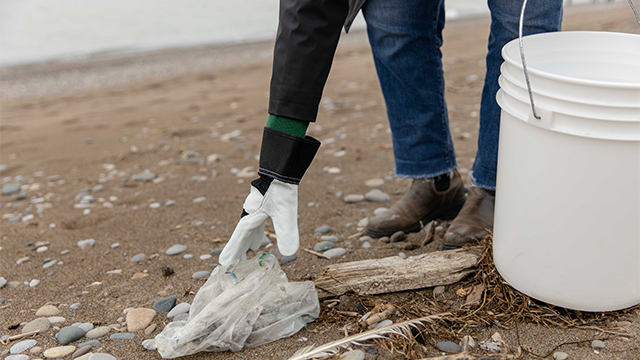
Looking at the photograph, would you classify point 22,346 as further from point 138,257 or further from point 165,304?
point 138,257

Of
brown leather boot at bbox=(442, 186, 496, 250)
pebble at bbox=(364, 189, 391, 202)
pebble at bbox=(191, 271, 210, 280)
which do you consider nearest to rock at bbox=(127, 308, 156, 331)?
pebble at bbox=(191, 271, 210, 280)

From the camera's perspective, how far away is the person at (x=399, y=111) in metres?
1.63

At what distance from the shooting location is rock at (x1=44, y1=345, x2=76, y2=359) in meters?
1.66

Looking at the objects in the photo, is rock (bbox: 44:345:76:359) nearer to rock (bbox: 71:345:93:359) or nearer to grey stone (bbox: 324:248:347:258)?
rock (bbox: 71:345:93:359)

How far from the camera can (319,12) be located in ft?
5.38

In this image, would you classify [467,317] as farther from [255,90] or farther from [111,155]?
[255,90]

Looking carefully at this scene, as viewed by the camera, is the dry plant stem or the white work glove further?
the dry plant stem

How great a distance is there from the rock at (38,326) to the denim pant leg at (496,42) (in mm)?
1803

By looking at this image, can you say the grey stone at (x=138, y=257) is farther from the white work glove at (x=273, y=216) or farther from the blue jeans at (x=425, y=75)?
the blue jeans at (x=425, y=75)

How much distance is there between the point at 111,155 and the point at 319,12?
9.47 feet

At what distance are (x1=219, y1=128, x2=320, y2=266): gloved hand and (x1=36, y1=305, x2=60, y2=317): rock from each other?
790mm

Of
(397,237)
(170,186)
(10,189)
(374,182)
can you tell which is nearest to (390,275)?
Result: (397,237)

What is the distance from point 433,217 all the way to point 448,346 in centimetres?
95

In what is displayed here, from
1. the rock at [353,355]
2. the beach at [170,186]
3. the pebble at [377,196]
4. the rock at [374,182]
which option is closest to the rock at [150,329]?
the beach at [170,186]
